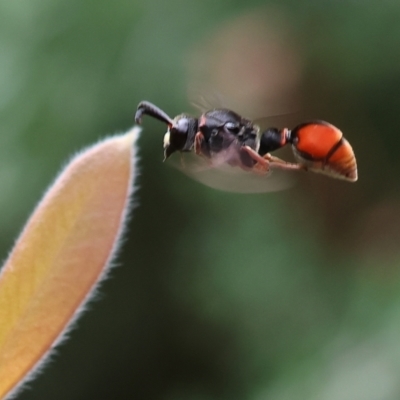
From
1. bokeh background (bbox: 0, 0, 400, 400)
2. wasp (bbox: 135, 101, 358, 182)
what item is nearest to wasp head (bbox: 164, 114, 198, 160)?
wasp (bbox: 135, 101, 358, 182)

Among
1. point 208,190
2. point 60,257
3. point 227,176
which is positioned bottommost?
point 60,257

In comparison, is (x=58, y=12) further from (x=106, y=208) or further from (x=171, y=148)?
(x=106, y=208)

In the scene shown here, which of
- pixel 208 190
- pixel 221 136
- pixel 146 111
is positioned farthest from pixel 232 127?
pixel 208 190

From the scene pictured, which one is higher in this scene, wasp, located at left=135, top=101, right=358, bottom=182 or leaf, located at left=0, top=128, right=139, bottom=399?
wasp, located at left=135, top=101, right=358, bottom=182

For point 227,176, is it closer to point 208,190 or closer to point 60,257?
point 60,257

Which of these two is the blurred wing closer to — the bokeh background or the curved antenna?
the curved antenna
